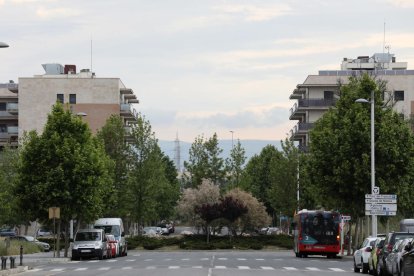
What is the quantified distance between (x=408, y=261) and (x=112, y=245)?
35606 mm

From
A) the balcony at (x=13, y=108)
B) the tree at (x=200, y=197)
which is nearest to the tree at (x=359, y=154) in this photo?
the tree at (x=200, y=197)

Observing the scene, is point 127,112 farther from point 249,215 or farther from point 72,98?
point 249,215

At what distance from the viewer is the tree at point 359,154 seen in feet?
186

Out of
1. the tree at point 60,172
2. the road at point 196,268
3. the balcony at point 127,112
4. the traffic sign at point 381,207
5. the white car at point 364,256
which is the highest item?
the balcony at point 127,112

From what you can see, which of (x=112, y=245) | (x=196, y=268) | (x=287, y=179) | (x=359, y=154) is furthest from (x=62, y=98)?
(x=196, y=268)

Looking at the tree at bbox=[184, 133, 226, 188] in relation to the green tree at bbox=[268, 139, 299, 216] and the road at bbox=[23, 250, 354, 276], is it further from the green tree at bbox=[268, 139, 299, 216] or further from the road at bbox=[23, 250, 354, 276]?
the road at bbox=[23, 250, 354, 276]

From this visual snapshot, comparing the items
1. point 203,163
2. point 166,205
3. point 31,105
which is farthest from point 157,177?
point 31,105

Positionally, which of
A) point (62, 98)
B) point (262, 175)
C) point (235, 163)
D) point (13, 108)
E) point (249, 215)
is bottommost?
point (249, 215)

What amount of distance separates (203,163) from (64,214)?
49875 millimetres

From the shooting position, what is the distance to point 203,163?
355ft

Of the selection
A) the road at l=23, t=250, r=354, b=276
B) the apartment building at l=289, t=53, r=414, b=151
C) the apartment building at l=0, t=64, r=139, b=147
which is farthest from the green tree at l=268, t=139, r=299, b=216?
the road at l=23, t=250, r=354, b=276

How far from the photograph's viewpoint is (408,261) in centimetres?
2836

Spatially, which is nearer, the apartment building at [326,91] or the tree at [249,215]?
the tree at [249,215]

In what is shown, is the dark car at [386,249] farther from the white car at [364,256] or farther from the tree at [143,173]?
the tree at [143,173]
